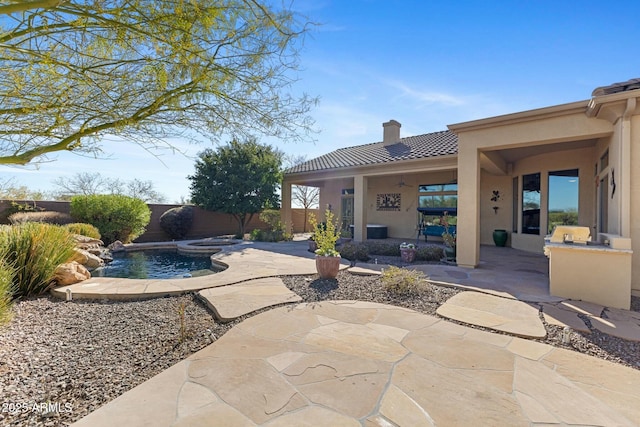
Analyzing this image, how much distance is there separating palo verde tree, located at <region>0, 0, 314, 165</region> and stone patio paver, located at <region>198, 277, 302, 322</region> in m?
2.51

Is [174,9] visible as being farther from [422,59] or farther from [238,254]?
[238,254]

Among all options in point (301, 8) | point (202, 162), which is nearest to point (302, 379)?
point (301, 8)

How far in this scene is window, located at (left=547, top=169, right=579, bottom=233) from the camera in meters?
9.35

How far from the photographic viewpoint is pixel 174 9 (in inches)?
118

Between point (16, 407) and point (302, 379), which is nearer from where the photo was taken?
point (16, 407)

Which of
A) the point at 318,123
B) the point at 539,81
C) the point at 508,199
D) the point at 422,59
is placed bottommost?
the point at 508,199

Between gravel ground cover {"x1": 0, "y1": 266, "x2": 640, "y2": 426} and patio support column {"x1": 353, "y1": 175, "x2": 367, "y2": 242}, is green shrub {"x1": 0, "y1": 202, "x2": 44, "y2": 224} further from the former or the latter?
patio support column {"x1": 353, "y1": 175, "x2": 367, "y2": 242}

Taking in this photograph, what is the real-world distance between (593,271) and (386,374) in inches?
184

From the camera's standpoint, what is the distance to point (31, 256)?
197 inches

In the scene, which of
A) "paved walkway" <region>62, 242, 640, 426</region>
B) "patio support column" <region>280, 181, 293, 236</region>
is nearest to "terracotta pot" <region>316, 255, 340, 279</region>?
"paved walkway" <region>62, 242, 640, 426</region>

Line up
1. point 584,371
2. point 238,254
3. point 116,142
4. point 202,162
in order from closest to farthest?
point 584,371 < point 116,142 < point 238,254 < point 202,162

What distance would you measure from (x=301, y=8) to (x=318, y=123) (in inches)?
68.1

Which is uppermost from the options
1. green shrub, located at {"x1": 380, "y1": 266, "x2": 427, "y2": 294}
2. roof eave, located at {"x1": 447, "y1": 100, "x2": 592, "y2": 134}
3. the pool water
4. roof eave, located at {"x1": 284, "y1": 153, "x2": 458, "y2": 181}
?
roof eave, located at {"x1": 447, "y1": 100, "x2": 592, "y2": 134}

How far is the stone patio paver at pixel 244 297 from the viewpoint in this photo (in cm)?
413
